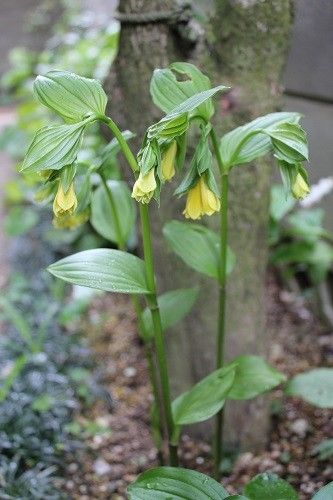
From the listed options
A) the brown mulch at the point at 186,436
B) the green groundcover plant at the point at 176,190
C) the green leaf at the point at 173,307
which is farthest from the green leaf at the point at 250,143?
the brown mulch at the point at 186,436

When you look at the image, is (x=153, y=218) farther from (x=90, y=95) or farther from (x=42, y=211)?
(x=42, y=211)

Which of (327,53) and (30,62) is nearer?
(327,53)

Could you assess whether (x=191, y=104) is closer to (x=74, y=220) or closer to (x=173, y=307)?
(x=74, y=220)

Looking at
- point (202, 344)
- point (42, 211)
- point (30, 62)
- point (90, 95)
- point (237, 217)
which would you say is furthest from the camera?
point (30, 62)

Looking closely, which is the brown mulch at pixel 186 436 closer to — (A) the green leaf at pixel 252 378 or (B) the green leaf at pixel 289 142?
(A) the green leaf at pixel 252 378

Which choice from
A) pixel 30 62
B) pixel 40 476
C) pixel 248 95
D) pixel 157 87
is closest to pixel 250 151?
pixel 157 87
